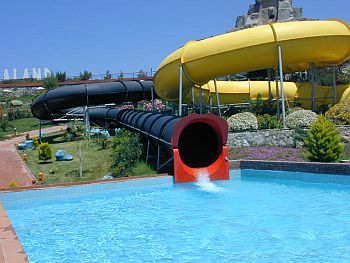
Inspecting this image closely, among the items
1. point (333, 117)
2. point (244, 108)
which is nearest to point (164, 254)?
point (333, 117)

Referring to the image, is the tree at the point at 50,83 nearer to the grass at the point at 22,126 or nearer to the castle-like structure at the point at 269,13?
the grass at the point at 22,126

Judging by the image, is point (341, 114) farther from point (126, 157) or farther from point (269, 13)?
point (269, 13)

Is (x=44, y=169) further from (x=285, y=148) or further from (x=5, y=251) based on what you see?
(x=5, y=251)

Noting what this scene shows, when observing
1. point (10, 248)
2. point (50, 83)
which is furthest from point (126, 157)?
point (50, 83)

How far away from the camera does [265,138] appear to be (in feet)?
41.9

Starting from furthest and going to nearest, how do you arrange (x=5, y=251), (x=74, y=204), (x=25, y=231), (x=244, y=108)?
1. (x=244, y=108)
2. (x=74, y=204)
3. (x=25, y=231)
4. (x=5, y=251)

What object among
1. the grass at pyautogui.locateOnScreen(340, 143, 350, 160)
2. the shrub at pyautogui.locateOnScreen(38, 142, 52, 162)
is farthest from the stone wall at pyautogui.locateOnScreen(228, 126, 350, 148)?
the shrub at pyautogui.locateOnScreen(38, 142, 52, 162)

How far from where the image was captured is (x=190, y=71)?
49.8 feet

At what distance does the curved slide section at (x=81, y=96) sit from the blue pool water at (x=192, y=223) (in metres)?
10.7

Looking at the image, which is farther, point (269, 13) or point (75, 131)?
point (269, 13)

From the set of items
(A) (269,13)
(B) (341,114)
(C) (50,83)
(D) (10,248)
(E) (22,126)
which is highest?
(A) (269,13)

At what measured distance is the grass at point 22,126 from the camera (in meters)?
28.0

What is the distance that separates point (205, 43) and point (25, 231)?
9.73 meters

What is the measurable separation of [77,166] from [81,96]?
711 centimetres
